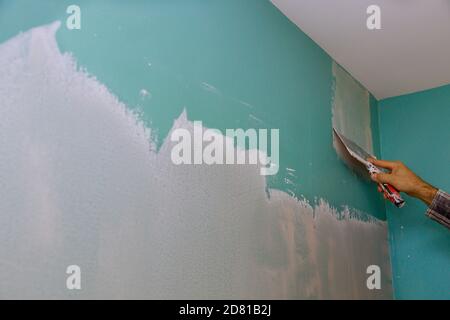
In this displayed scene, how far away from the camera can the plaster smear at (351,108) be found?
2.23 m

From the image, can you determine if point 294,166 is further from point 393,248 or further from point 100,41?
point 393,248

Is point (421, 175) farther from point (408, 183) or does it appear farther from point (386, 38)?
point (386, 38)

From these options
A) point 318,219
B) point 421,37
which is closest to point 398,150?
point 421,37

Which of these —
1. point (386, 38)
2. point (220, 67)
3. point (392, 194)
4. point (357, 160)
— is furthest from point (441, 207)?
point (220, 67)

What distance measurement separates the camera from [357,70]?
237 centimetres

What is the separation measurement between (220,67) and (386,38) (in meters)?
1.00

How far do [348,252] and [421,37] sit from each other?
104 cm

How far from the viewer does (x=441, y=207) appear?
194cm

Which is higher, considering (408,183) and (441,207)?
(408,183)

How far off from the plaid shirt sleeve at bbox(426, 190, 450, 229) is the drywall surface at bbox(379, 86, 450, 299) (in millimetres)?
386

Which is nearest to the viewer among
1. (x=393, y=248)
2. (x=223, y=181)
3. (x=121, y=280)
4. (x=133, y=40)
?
(x=121, y=280)

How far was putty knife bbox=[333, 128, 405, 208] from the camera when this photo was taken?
1.95m

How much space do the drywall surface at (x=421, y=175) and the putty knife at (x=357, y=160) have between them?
1.32ft

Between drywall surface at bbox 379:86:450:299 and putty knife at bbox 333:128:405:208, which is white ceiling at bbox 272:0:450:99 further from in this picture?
putty knife at bbox 333:128:405:208
